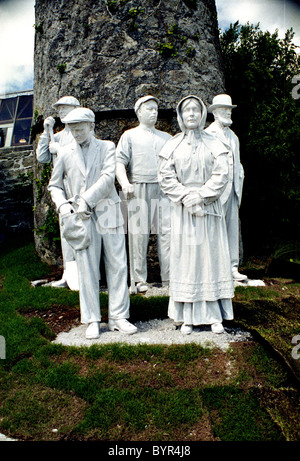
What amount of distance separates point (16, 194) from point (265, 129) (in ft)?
23.0

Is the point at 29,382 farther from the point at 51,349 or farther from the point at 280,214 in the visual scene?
the point at 280,214

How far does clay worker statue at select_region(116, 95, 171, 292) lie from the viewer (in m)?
5.92

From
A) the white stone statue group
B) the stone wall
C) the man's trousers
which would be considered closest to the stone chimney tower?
the white stone statue group

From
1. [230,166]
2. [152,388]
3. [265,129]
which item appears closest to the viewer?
[152,388]

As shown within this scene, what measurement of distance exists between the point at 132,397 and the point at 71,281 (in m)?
3.11

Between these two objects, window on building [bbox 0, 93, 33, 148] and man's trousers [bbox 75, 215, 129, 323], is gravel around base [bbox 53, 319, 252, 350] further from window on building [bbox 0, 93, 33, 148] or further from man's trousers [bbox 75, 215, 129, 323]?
window on building [bbox 0, 93, 33, 148]

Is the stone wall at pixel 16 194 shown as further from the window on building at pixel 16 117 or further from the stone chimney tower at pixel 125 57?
the window on building at pixel 16 117

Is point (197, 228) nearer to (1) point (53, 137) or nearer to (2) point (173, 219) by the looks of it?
(2) point (173, 219)

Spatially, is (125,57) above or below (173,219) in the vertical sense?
above

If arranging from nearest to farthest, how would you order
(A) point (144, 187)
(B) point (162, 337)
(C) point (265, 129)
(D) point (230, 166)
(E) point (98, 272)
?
(B) point (162, 337) < (E) point (98, 272) < (A) point (144, 187) < (D) point (230, 166) < (C) point (265, 129)

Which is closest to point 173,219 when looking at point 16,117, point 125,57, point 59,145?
point 59,145

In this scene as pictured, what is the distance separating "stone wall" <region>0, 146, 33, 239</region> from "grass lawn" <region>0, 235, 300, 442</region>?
24.3 ft

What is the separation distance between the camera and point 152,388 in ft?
11.1

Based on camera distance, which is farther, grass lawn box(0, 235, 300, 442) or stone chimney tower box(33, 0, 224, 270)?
stone chimney tower box(33, 0, 224, 270)
